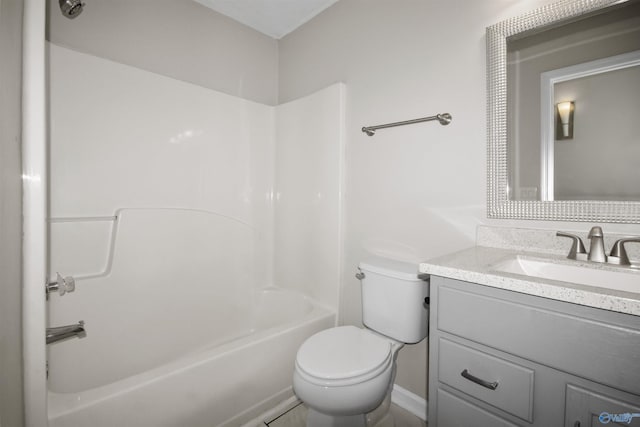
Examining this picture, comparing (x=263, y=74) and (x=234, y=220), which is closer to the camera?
(x=234, y=220)

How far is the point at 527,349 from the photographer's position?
84 centimetres

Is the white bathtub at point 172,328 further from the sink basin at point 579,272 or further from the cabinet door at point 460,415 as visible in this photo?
the sink basin at point 579,272

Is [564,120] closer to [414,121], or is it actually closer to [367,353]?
[414,121]

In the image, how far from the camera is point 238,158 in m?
2.28

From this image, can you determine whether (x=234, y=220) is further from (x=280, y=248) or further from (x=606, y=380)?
(x=606, y=380)

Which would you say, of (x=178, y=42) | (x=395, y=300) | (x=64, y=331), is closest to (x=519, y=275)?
(x=395, y=300)

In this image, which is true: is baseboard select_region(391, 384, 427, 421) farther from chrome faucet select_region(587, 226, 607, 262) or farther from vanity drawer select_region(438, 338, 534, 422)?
chrome faucet select_region(587, 226, 607, 262)

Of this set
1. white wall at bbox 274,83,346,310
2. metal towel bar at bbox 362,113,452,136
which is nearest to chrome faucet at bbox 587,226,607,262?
metal towel bar at bbox 362,113,452,136

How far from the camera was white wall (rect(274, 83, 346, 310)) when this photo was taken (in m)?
2.02

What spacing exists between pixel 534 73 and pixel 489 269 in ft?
3.03

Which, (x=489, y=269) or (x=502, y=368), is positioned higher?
(x=489, y=269)

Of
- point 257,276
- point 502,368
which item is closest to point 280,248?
point 257,276

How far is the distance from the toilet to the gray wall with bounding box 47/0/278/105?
1740mm

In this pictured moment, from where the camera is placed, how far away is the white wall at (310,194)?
6.61ft
